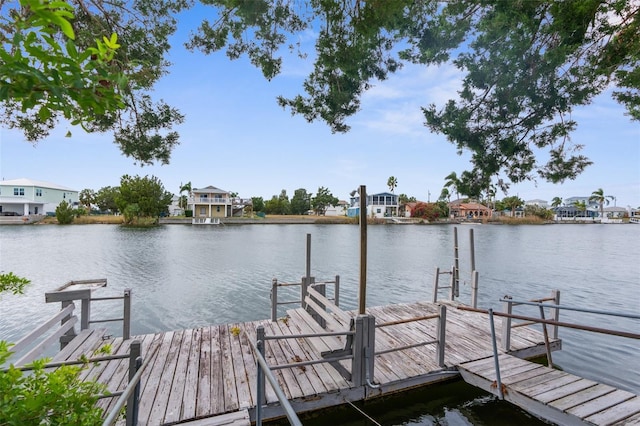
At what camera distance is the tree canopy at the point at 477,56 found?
5055 mm

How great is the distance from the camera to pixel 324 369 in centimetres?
511

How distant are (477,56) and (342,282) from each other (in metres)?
12.8

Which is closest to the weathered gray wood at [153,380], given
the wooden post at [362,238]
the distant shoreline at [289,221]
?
the wooden post at [362,238]

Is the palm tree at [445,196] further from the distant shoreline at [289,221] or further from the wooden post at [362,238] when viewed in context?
the wooden post at [362,238]

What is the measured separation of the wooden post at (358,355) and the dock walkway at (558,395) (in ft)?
6.55

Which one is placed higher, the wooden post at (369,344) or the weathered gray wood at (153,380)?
the wooden post at (369,344)

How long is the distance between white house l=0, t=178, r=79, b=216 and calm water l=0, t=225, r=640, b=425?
43054 mm

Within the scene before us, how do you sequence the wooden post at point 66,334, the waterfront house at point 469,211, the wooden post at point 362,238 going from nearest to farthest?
the wooden post at point 362,238
the wooden post at point 66,334
the waterfront house at point 469,211

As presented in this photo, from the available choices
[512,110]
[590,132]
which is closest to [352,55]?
[512,110]

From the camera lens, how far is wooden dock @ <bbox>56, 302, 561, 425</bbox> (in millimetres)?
4211

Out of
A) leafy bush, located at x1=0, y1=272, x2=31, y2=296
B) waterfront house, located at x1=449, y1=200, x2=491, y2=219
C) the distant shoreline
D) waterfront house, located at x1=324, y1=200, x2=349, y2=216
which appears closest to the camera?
leafy bush, located at x1=0, y1=272, x2=31, y2=296

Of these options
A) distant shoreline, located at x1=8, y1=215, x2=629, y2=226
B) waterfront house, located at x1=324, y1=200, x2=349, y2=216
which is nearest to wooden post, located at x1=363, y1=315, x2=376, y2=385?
distant shoreline, located at x1=8, y1=215, x2=629, y2=226

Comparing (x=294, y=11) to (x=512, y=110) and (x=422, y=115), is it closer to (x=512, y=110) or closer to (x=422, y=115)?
(x=422, y=115)

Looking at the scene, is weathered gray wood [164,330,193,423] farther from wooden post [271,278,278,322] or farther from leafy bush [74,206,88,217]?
leafy bush [74,206,88,217]
